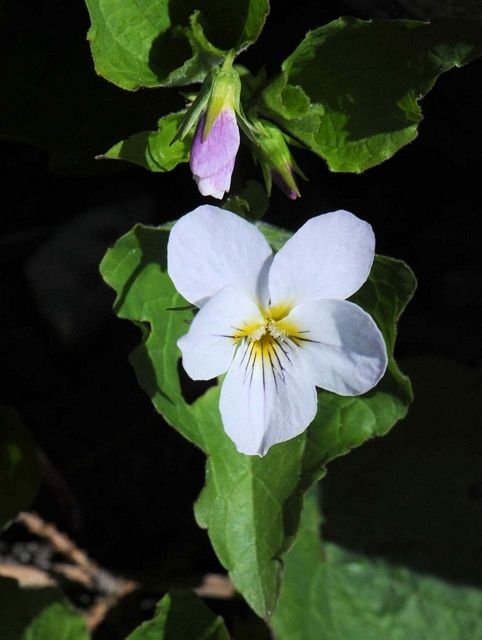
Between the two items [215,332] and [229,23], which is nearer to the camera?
[215,332]

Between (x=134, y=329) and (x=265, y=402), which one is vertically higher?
(x=265, y=402)

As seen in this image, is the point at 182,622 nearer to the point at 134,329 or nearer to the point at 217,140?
the point at 134,329

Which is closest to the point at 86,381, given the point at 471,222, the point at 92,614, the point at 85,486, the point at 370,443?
the point at 85,486

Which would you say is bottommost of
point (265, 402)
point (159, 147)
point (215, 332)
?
point (265, 402)

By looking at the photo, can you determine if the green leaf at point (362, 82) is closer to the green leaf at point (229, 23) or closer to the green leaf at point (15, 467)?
the green leaf at point (229, 23)

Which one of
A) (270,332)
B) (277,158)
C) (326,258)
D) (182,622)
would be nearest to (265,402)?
(270,332)

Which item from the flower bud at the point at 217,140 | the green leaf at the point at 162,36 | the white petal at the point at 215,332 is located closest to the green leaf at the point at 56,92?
the green leaf at the point at 162,36

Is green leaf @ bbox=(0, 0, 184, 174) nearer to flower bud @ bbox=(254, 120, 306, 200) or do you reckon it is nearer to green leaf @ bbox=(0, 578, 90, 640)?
flower bud @ bbox=(254, 120, 306, 200)

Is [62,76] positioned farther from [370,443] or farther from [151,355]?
[370,443]
